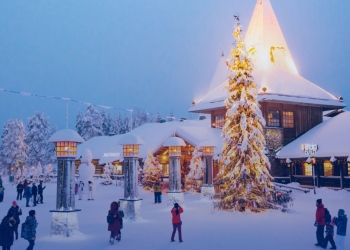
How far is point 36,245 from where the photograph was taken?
13.0 metres

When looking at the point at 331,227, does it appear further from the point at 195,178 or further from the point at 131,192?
the point at 195,178

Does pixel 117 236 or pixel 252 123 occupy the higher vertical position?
pixel 252 123

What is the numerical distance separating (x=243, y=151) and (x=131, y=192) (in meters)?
6.51

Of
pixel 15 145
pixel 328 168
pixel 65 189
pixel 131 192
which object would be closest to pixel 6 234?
pixel 65 189

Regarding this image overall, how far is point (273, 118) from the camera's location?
36.5 m

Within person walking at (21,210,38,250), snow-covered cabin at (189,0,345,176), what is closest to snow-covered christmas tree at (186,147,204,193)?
snow-covered cabin at (189,0,345,176)

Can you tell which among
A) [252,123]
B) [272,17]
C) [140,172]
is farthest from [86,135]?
[252,123]

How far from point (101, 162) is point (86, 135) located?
32191 millimetres

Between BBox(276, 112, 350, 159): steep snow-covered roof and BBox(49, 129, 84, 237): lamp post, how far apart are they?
68.9ft

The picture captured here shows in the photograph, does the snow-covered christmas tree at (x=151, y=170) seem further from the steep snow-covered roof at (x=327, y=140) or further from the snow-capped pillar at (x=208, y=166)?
the steep snow-covered roof at (x=327, y=140)

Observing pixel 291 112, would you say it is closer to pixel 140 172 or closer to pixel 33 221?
pixel 140 172

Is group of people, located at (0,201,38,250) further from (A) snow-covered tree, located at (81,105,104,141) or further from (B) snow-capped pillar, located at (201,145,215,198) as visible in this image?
(A) snow-covered tree, located at (81,105,104,141)

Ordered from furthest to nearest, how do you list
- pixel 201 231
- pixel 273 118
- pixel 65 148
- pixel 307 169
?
pixel 273 118, pixel 307 169, pixel 201 231, pixel 65 148

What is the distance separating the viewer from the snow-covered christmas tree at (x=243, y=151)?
21297 mm
